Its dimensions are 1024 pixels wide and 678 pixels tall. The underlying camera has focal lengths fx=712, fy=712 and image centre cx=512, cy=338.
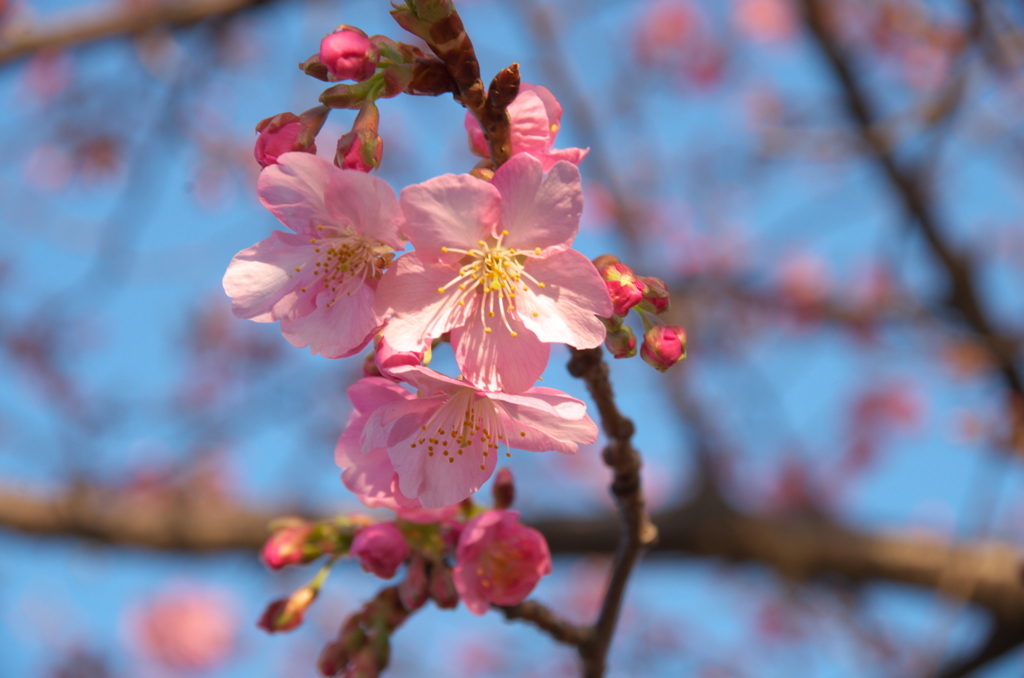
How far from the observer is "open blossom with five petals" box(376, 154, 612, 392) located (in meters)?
0.91

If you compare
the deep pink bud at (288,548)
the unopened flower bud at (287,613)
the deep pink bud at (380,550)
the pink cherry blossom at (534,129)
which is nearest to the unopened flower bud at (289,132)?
the pink cherry blossom at (534,129)

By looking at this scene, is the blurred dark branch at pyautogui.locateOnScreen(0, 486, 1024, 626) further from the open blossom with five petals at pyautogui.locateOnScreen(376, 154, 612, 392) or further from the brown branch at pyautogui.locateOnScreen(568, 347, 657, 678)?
the open blossom with five petals at pyautogui.locateOnScreen(376, 154, 612, 392)

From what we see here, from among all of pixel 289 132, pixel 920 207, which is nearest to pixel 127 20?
pixel 289 132

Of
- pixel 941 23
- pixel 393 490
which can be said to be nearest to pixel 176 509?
pixel 393 490

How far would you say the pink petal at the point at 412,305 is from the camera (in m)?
0.91

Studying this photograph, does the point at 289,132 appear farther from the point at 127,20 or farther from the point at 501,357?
the point at 127,20

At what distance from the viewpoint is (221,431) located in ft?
14.6

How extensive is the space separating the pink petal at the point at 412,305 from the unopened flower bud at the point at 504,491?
40 centimetres

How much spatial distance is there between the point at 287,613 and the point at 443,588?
342mm

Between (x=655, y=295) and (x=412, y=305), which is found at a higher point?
(x=412, y=305)

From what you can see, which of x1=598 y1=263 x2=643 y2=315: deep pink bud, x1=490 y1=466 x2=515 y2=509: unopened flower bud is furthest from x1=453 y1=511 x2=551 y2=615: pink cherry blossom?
x1=598 y1=263 x2=643 y2=315: deep pink bud

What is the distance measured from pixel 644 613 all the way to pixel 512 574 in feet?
17.5

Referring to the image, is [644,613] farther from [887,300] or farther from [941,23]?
[941,23]

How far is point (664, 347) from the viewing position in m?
0.95
